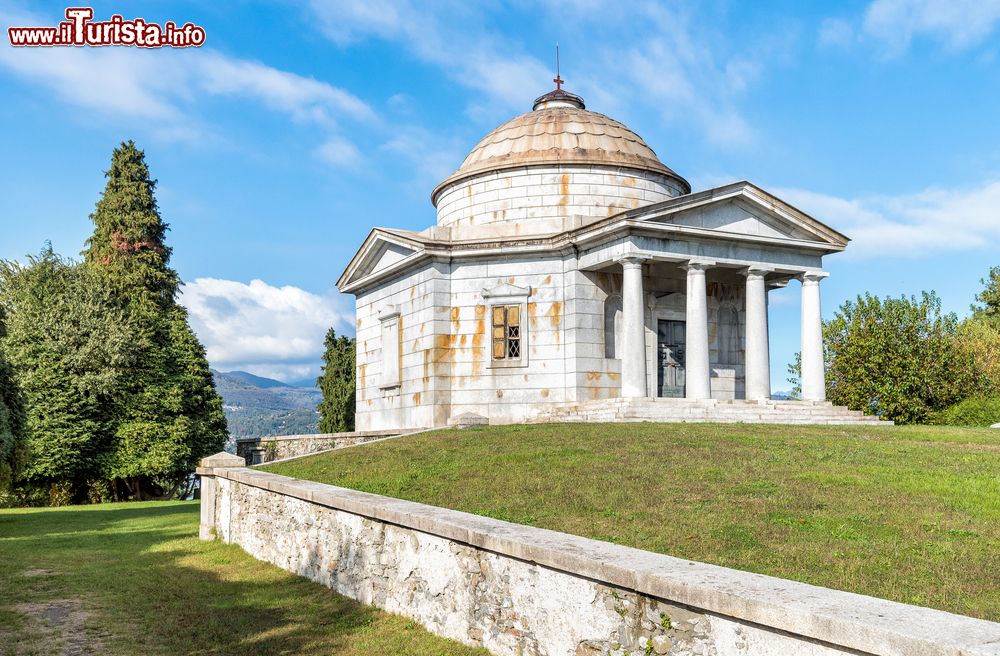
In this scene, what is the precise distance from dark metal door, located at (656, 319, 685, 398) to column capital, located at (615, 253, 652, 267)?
3782mm

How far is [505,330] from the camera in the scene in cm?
2752

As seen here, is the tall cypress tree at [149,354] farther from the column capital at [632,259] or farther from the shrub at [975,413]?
the shrub at [975,413]

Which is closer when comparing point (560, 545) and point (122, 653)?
point (560, 545)

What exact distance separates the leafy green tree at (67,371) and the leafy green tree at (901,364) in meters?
31.3

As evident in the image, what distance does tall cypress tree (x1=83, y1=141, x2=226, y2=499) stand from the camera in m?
36.9

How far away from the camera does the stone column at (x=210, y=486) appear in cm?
1853

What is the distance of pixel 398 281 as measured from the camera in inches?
1195

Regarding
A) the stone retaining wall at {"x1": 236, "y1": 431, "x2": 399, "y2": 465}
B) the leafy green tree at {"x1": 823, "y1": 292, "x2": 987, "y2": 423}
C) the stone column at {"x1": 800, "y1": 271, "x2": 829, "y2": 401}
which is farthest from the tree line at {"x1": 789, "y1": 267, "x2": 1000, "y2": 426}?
the stone retaining wall at {"x1": 236, "y1": 431, "x2": 399, "y2": 465}

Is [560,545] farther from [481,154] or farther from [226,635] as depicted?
[481,154]

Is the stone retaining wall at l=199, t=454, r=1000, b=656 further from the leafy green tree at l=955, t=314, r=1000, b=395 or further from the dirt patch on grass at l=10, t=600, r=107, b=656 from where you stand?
the leafy green tree at l=955, t=314, r=1000, b=395

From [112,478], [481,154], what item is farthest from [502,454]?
[112,478]

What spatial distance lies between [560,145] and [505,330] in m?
6.96

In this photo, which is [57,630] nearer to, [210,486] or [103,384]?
[210,486]

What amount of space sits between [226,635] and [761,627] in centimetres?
705
